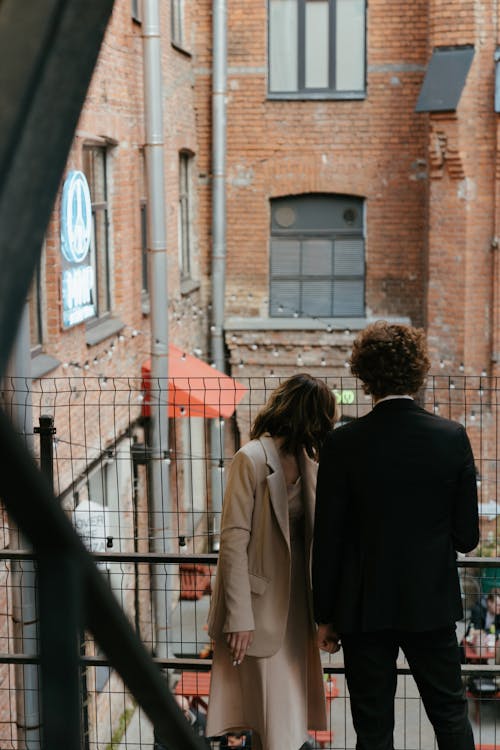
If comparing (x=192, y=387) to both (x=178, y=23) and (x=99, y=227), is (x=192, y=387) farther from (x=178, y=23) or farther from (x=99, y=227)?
(x=178, y=23)

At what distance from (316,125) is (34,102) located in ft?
45.4

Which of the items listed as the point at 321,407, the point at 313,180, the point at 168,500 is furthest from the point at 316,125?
the point at 321,407

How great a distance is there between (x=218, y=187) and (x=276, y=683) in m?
11.4

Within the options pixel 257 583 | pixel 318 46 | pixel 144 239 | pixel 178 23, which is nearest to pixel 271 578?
pixel 257 583

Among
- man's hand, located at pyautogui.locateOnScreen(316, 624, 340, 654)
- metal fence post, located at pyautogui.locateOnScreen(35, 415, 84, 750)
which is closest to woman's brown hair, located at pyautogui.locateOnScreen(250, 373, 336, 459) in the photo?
man's hand, located at pyautogui.locateOnScreen(316, 624, 340, 654)

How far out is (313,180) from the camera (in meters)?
14.5

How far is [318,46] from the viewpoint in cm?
1434

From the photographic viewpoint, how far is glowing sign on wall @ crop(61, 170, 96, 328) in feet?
28.1

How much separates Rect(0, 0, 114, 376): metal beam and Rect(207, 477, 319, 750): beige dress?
8.54 feet

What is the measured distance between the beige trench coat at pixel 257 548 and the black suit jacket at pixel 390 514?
0.97 feet

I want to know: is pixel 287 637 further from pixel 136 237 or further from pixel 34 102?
pixel 136 237

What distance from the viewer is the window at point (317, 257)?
14.7m

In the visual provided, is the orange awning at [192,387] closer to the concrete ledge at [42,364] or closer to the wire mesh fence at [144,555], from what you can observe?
the wire mesh fence at [144,555]

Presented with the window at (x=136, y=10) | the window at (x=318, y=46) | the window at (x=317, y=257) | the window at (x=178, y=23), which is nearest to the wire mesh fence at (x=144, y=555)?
the window at (x=317, y=257)
